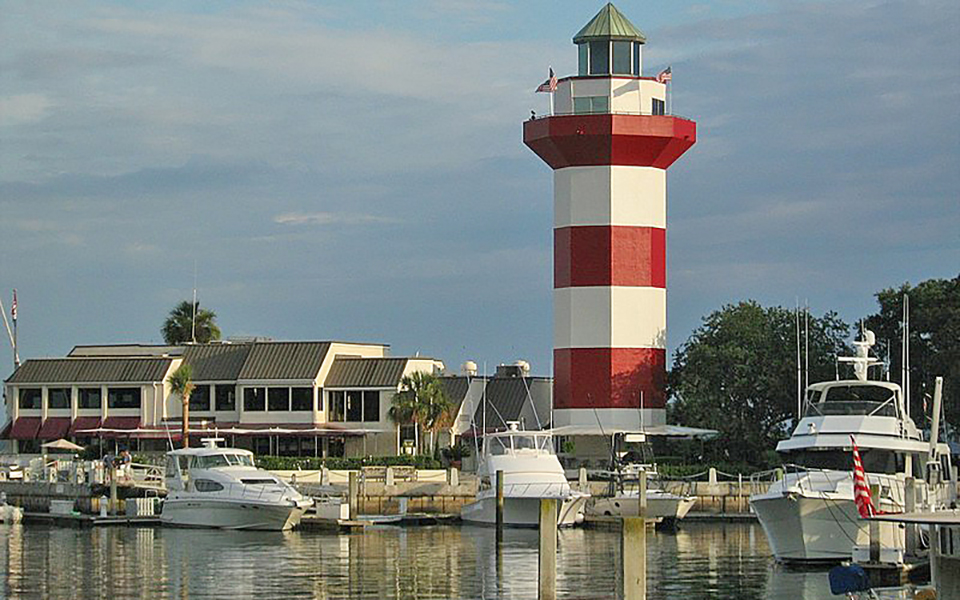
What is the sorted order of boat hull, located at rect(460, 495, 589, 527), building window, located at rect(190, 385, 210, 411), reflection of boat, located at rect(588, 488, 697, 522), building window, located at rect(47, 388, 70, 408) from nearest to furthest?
1. boat hull, located at rect(460, 495, 589, 527)
2. reflection of boat, located at rect(588, 488, 697, 522)
3. building window, located at rect(190, 385, 210, 411)
4. building window, located at rect(47, 388, 70, 408)

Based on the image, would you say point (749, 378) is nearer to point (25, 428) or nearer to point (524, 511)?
point (524, 511)

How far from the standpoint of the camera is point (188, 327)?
309ft

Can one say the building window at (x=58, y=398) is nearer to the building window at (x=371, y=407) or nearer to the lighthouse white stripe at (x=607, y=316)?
the building window at (x=371, y=407)

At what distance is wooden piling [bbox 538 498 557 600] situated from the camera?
35.8m

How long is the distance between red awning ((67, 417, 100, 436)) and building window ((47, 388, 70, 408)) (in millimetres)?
1285

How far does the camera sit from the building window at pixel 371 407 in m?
81.2

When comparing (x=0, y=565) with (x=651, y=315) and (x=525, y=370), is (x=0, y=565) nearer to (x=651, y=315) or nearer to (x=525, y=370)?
(x=651, y=315)

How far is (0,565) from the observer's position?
163 feet

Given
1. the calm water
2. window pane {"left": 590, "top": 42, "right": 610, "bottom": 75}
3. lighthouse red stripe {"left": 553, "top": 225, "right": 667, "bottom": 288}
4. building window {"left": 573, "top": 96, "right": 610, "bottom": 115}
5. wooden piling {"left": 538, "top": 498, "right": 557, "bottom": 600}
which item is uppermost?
window pane {"left": 590, "top": 42, "right": 610, "bottom": 75}

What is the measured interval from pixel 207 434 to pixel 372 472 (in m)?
12.2

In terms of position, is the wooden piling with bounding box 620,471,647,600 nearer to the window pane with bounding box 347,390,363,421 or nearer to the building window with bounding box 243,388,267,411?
the window pane with bounding box 347,390,363,421

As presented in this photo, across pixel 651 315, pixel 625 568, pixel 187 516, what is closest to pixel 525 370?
pixel 651 315

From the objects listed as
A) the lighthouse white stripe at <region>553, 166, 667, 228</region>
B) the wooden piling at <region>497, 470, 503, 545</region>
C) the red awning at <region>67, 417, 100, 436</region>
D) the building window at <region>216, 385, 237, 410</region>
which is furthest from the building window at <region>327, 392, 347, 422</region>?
the wooden piling at <region>497, 470, 503, 545</region>

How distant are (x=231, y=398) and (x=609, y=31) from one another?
24570mm
